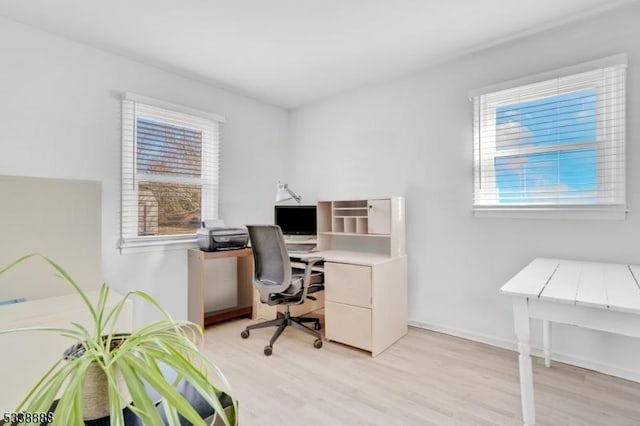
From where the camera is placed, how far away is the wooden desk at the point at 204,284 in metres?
2.97

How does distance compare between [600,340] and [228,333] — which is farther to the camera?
[228,333]

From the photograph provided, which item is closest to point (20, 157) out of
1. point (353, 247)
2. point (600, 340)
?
point (353, 247)

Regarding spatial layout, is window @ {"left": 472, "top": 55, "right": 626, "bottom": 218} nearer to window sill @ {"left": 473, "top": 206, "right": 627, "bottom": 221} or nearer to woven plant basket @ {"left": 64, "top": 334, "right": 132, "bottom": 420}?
window sill @ {"left": 473, "top": 206, "right": 627, "bottom": 221}

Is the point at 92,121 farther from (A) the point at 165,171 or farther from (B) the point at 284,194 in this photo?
(B) the point at 284,194

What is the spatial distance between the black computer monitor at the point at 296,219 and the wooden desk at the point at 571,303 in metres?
2.03

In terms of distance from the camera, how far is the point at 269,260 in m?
2.74

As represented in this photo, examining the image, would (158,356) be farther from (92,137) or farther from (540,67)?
(540,67)

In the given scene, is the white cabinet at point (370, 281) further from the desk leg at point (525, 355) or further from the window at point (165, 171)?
the window at point (165, 171)

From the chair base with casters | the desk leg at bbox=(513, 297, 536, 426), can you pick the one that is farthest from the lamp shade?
the desk leg at bbox=(513, 297, 536, 426)

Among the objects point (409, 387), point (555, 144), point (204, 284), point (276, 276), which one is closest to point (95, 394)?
point (409, 387)

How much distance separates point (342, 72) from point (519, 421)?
116 inches

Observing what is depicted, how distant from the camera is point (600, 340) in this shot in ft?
7.18

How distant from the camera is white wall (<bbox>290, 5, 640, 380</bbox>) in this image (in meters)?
2.16

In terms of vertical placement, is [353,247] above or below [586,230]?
below
